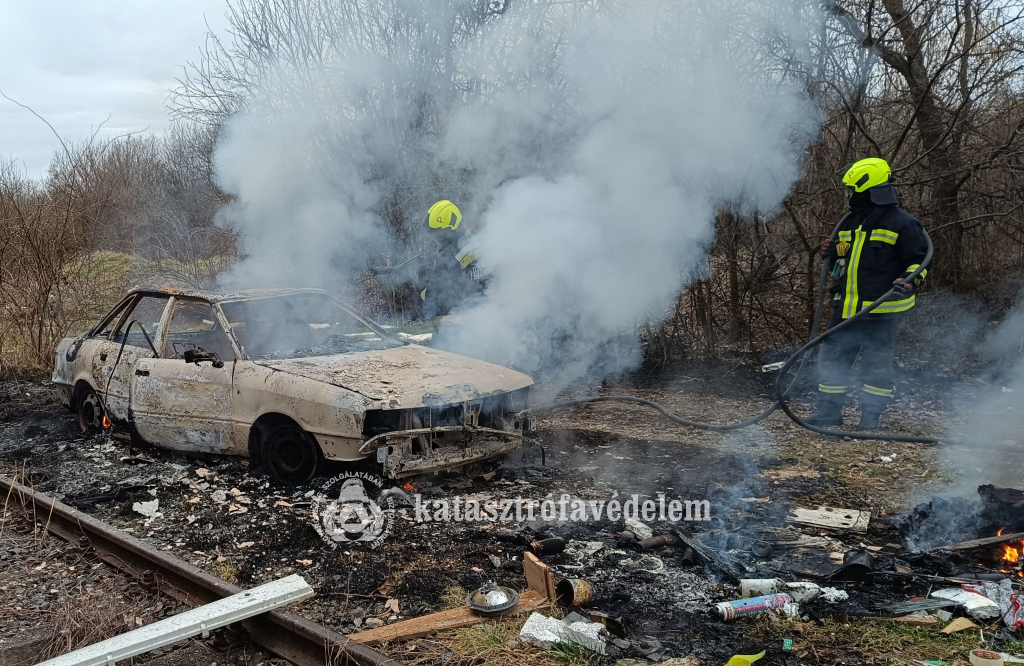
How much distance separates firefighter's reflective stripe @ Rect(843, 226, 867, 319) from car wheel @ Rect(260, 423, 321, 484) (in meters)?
4.52

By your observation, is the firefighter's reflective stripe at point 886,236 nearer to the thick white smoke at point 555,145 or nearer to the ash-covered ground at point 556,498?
the ash-covered ground at point 556,498

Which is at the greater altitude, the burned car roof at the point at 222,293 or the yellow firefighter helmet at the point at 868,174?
the yellow firefighter helmet at the point at 868,174

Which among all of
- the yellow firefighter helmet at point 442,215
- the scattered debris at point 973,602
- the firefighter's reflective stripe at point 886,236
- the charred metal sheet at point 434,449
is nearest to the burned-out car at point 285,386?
the charred metal sheet at point 434,449

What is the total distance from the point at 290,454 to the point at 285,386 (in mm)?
496

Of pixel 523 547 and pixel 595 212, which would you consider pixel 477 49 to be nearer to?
pixel 595 212

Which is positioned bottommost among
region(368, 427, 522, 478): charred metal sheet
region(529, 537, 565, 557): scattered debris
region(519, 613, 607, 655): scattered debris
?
region(519, 613, 607, 655): scattered debris

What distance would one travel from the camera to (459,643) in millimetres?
3328

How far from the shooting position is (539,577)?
372cm

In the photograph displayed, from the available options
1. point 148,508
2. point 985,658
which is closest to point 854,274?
point 985,658

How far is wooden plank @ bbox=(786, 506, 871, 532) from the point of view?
14.7 ft

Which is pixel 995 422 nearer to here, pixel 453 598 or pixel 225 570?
pixel 453 598

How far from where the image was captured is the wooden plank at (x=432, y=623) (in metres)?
3.36

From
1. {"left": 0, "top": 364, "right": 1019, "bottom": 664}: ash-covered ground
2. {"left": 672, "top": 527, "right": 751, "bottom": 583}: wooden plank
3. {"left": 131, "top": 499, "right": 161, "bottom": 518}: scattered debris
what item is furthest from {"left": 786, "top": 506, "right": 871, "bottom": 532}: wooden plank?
{"left": 131, "top": 499, "right": 161, "bottom": 518}: scattered debris

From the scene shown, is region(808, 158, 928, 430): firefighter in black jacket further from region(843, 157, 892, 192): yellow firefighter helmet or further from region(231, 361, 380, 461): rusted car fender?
region(231, 361, 380, 461): rusted car fender
